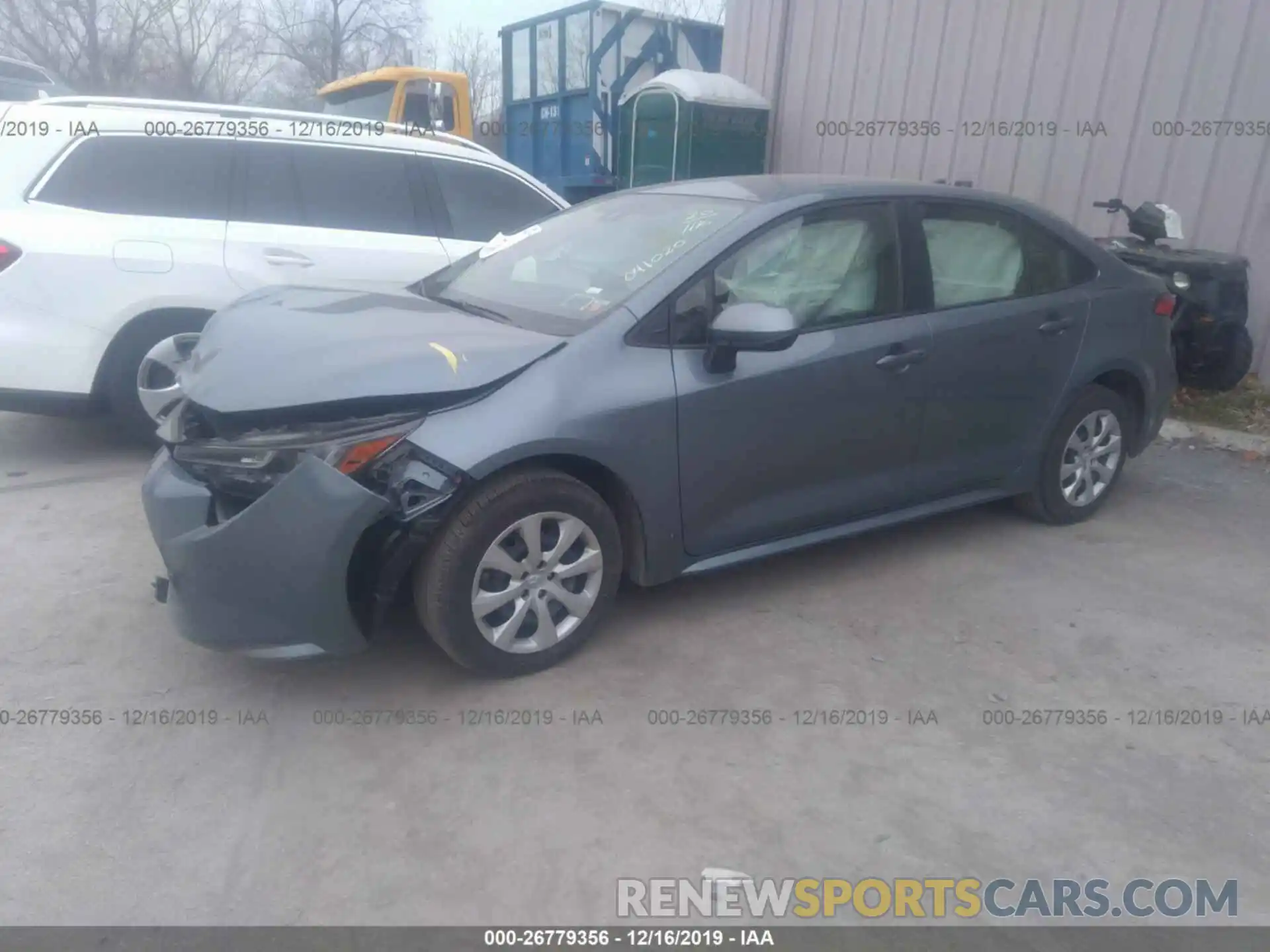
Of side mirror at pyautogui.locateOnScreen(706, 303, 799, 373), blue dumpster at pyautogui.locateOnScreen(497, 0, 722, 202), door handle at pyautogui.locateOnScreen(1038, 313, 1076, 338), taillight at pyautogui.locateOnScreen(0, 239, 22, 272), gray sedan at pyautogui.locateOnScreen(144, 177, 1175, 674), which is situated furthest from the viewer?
blue dumpster at pyautogui.locateOnScreen(497, 0, 722, 202)

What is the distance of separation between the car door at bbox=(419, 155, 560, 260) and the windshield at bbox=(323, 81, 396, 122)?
22.4 feet

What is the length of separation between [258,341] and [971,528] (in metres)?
3.32

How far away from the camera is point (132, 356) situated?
4.84 metres

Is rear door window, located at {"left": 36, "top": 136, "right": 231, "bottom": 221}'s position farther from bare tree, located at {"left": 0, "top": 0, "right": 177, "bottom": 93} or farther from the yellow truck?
bare tree, located at {"left": 0, "top": 0, "right": 177, "bottom": 93}

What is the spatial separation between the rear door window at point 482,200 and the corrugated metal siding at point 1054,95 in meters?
4.14

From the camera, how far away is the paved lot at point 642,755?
249 centimetres

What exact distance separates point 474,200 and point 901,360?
3.10 meters

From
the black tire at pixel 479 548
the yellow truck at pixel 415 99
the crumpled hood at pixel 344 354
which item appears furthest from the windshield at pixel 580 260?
the yellow truck at pixel 415 99

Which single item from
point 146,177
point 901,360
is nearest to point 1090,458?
point 901,360

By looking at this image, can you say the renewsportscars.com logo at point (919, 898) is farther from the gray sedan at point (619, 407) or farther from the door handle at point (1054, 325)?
the door handle at point (1054, 325)

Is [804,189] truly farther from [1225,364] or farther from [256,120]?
[1225,364]

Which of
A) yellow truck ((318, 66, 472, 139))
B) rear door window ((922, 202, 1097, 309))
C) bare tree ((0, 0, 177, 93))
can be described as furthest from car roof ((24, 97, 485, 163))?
bare tree ((0, 0, 177, 93))

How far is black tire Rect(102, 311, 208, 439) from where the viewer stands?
480cm

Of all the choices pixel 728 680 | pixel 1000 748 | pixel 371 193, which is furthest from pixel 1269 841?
pixel 371 193
